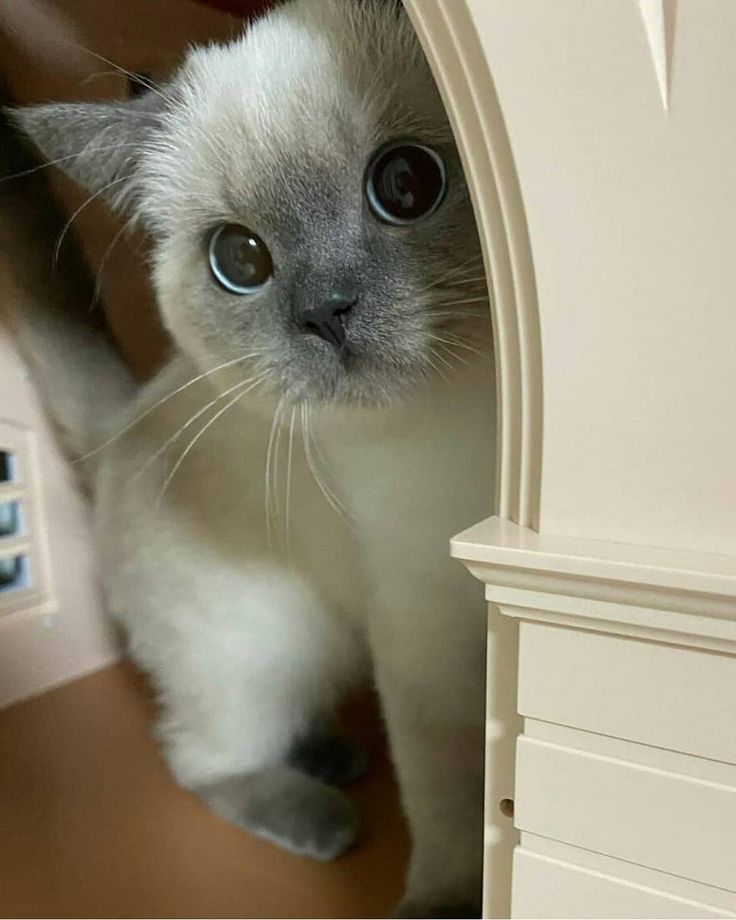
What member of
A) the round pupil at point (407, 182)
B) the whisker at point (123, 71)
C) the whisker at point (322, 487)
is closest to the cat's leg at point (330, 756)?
the whisker at point (322, 487)

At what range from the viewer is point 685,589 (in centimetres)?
50

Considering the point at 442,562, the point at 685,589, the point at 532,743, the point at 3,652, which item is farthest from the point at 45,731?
the point at 685,589

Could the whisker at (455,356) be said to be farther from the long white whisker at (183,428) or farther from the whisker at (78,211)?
the whisker at (78,211)

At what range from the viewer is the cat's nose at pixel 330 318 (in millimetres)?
686

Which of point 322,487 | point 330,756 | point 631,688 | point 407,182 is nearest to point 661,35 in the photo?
point 407,182

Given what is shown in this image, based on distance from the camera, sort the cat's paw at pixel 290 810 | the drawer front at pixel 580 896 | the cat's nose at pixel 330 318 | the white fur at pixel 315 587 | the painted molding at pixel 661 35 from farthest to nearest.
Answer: the cat's paw at pixel 290 810 < the white fur at pixel 315 587 < the cat's nose at pixel 330 318 < the drawer front at pixel 580 896 < the painted molding at pixel 661 35

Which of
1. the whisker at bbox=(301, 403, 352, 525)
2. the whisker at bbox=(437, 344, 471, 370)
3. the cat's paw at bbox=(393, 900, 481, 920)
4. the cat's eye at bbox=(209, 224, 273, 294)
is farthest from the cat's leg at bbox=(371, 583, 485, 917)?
the cat's eye at bbox=(209, 224, 273, 294)

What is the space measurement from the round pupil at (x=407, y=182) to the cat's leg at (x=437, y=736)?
350mm

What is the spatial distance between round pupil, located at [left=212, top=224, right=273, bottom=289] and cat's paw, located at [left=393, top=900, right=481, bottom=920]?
2.12 feet

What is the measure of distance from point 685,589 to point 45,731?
0.84 metres

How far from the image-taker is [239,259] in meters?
0.78

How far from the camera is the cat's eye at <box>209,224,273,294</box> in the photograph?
29.9 inches

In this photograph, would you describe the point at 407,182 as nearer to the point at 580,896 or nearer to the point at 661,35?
the point at 661,35

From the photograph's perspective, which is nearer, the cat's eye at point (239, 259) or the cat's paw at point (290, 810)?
the cat's eye at point (239, 259)
